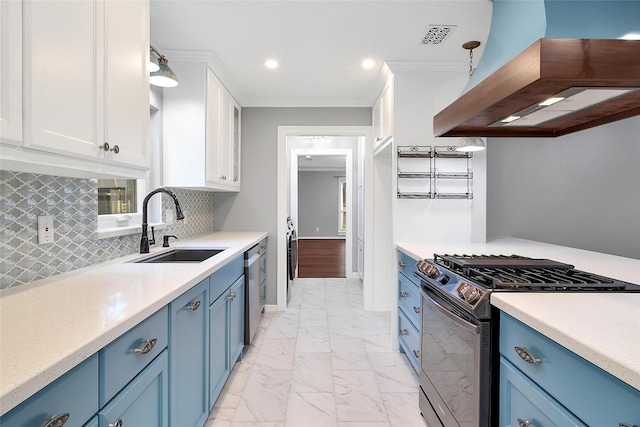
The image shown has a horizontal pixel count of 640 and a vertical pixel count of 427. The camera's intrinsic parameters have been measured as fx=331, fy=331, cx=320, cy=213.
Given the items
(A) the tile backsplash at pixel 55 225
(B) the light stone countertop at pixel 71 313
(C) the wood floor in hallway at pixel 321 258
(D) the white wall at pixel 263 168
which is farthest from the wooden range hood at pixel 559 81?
(C) the wood floor in hallway at pixel 321 258

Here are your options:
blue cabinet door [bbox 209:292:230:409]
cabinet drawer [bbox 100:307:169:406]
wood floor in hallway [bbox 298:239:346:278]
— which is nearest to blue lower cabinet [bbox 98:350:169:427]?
cabinet drawer [bbox 100:307:169:406]

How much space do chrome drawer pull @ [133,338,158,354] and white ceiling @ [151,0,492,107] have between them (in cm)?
183

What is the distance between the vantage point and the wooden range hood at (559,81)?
42.9 inches

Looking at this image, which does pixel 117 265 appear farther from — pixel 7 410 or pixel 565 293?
pixel 565 293

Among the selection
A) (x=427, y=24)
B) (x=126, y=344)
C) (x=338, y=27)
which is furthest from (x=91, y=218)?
(x=427, y=24)

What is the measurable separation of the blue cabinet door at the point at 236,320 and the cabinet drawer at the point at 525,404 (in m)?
1.58

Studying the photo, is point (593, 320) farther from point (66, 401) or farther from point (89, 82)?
point (89, 82)

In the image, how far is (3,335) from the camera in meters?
0.81

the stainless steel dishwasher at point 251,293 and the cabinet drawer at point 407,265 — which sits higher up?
the cabinet drawer at point 407,265

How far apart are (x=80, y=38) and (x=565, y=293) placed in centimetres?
194

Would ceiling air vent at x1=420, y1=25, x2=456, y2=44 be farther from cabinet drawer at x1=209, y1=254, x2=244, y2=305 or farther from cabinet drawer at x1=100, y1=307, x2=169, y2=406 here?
cabinet drawer at x1=100, y1=307, x2=169, y2=406

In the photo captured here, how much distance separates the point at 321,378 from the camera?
229 centimetres

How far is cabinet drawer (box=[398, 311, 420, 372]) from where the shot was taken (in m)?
2.16

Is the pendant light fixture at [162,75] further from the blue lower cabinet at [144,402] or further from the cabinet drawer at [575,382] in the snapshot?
the cabinet drawer at [575,382]
